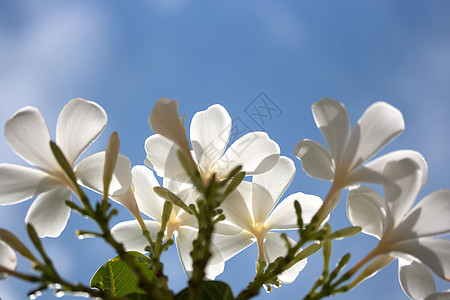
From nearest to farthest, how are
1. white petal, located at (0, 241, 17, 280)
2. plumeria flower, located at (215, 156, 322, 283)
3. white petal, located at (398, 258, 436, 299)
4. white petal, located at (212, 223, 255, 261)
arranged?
white petal, located at (0, 241, 17, 280)
white petal, located at (398, 258, 436, 299)
plumeria flower, located at (215, 156, 322, 283)
white petal, located at (212, 223, 255, 261)

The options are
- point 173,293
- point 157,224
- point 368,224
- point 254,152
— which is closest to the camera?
point 173,293

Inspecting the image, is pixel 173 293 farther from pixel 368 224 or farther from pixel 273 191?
pixel 368 224

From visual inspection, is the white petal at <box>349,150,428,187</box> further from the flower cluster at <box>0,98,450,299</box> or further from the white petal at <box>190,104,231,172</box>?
the white petal at <box>190,104,231,172</box>

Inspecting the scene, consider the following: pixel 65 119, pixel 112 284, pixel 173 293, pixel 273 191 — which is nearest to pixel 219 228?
pixel 273 191

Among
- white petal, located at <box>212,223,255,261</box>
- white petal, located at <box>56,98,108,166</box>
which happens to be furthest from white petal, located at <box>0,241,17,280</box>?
white petal, located at <box>212,223,255,261</box>

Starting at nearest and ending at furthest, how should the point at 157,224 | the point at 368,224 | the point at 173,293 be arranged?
the point at 173,293, the point at 368,224, the point at 157,224
